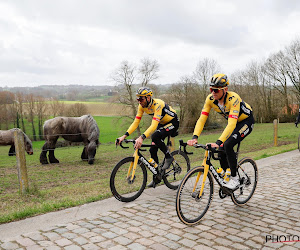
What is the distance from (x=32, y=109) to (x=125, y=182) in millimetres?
36696

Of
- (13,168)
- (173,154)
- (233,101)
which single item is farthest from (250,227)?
(13,168)

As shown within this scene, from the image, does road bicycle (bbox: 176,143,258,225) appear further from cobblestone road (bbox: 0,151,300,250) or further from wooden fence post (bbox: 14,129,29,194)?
wooden fence post (bbox: 14,129,29,194)

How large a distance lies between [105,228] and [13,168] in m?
12.4

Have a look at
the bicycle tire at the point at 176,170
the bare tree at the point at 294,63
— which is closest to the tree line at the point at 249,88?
the bare tree at the point at 294,63

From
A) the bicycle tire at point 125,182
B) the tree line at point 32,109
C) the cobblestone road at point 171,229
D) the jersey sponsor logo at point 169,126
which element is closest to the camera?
the cobblestone road at point 171,229

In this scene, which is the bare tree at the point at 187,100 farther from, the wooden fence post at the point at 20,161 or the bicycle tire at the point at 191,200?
the bicycle tire at the point at 191,200

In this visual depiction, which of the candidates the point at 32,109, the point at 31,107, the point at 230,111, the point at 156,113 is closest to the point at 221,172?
the point at 230,111

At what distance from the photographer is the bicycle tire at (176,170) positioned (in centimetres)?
636

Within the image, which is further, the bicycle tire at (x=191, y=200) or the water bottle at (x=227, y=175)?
the water bottle at (x=227, y=175)

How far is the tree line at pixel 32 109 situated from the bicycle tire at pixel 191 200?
31742mm

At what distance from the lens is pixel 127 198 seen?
18.0 feet

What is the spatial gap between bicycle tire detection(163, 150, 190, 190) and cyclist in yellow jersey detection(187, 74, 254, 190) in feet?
5.29

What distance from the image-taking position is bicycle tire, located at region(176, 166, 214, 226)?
408cm

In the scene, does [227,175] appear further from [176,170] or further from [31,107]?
[31,107]
